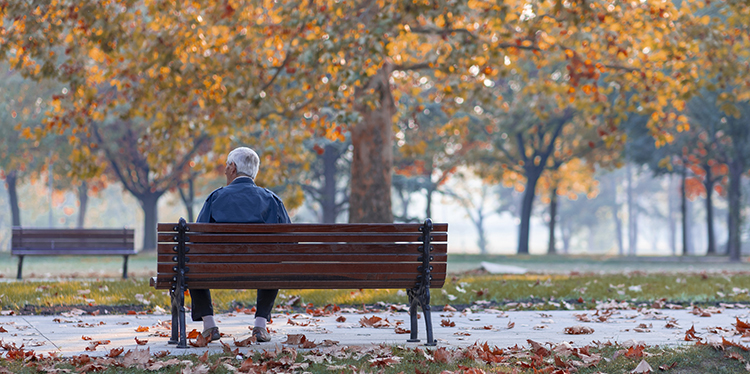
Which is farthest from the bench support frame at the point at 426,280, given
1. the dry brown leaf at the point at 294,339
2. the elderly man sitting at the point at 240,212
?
the elderly man sitting at the point at 240,212

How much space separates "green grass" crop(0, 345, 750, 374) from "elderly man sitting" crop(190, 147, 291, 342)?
603 mm

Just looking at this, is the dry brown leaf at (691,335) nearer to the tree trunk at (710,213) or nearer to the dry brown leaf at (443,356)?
the dry brown leaf at (443,356)

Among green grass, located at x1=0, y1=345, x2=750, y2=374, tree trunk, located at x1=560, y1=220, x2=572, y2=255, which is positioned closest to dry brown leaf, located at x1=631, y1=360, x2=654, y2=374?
green grass, located at x1=0, y1=345, x2=750, y2=374

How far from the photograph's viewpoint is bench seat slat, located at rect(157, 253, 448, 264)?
199 inches

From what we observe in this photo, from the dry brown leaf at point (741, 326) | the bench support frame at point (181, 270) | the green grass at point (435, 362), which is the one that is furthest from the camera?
the dry brown leaf at point (741, 326)

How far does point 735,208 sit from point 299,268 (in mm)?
24852

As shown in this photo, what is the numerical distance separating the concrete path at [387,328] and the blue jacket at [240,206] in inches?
34.7

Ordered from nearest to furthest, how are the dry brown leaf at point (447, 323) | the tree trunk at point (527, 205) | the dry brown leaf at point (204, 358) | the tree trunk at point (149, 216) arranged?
the dry brown leaf at point (204, 358) → the dry brown leaf at point (447, 323) → the tree trunk at point (149, 216) → the tree trunk at point (527, 205)

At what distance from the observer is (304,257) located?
5133 mm

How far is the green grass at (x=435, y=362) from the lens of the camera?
4355 millimetres

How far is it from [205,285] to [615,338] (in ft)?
10.2

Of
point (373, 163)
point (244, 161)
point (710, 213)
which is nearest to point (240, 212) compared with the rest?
point (244, 161)

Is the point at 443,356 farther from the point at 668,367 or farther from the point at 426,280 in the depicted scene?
the point at 668,367

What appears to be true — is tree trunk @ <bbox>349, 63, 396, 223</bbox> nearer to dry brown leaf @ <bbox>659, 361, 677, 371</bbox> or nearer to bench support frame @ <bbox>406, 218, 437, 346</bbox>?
bench support frame @ <bbox>406, 218, 437, 346</bbox>
